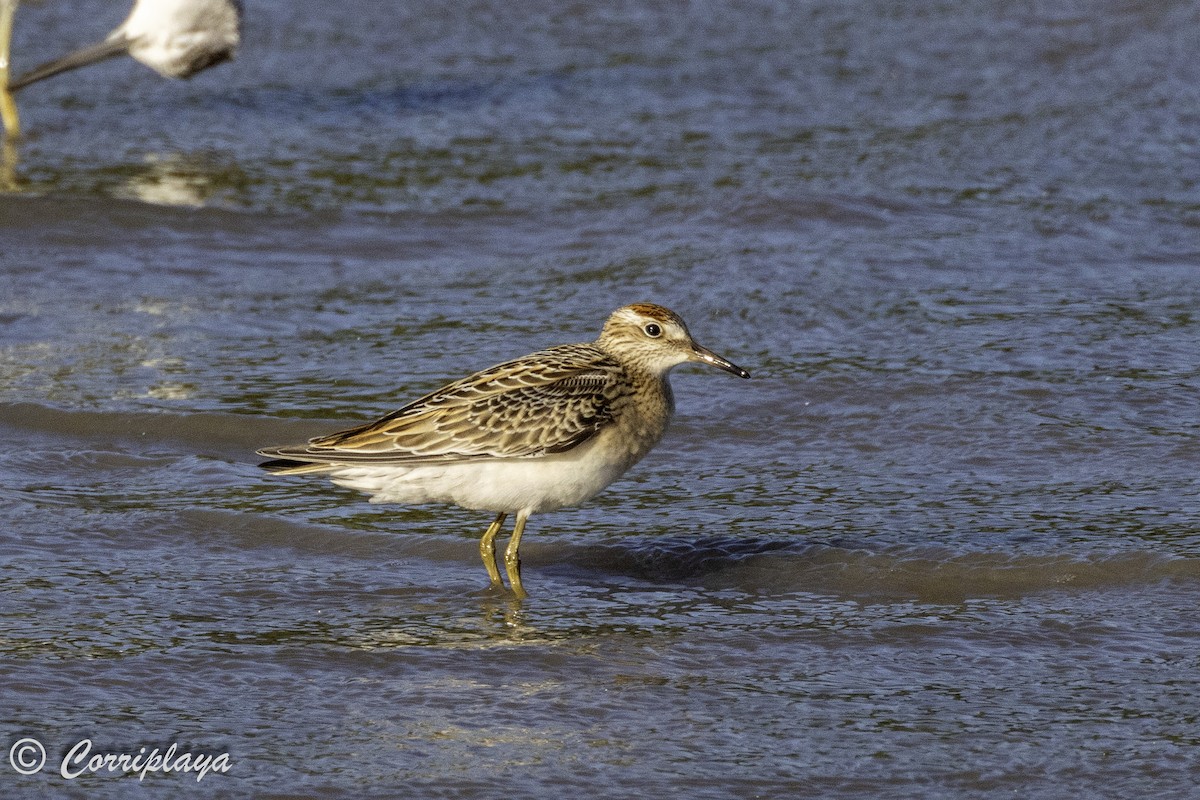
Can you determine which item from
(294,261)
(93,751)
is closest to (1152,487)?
(93,751)

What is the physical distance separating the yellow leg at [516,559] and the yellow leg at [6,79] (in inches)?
307

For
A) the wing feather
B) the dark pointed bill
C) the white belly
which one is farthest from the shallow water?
the dark pointed bill

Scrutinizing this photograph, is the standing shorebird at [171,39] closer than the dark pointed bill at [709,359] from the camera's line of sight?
No

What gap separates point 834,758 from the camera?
5.07 metres

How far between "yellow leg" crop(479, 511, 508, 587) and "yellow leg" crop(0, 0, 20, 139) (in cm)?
767

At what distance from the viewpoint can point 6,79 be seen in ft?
43.0

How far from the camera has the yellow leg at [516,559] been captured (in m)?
6.56

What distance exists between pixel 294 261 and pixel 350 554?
4090mm

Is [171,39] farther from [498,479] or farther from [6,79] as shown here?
[498,479]

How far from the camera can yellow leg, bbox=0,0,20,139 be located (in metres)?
13.0

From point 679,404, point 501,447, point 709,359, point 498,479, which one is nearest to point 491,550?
point 498,479

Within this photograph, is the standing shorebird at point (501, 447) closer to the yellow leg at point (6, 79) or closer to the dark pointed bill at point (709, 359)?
the dark pointed bill at point (709, 359)

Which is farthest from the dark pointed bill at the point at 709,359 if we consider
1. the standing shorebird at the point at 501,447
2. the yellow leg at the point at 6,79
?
the yellow leg at the point at 6,79

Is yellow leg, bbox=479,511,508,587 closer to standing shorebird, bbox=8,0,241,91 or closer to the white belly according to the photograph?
the white belly
